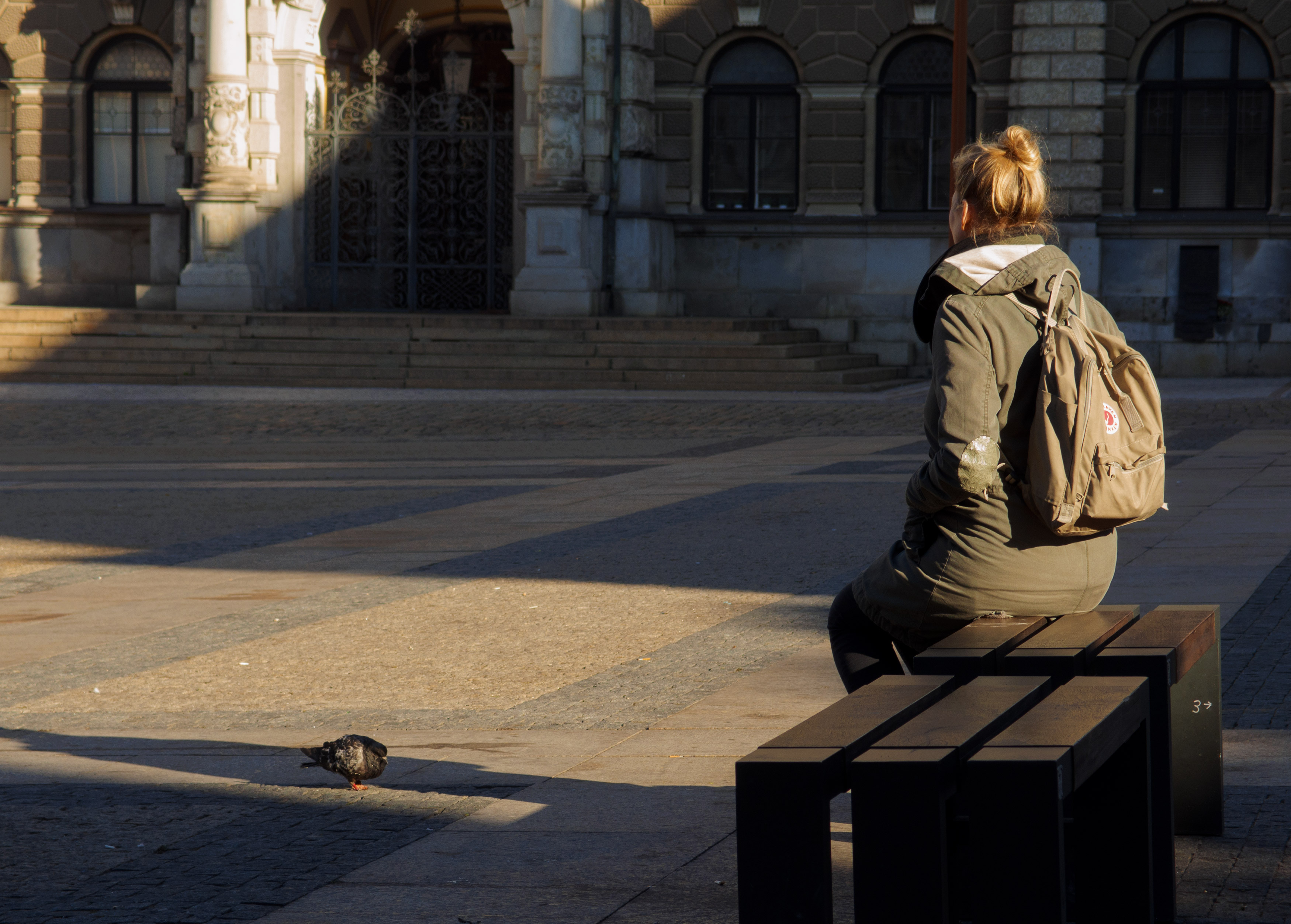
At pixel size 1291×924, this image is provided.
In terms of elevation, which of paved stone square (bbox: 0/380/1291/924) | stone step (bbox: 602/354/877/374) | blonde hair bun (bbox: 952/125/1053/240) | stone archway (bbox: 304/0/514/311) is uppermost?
stone archway (bbox: 304/0/514/311)

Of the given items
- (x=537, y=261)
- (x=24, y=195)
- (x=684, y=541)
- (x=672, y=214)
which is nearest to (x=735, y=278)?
(x=672, y=214)

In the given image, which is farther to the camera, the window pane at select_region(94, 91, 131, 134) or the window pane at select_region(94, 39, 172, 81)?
the window pane at select_region(94, 91, 131, 134)

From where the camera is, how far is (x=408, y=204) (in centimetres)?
2723

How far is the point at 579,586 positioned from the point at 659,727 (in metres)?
2.93

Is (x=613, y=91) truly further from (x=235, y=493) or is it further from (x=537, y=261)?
(x=235, y=493)

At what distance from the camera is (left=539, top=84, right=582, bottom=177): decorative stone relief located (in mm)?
25094

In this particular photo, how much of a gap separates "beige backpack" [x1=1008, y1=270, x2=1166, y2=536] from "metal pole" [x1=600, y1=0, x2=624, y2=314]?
22.1 meters

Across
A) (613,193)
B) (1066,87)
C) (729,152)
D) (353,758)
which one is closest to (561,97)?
(613,193)

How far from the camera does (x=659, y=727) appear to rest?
5.41 m

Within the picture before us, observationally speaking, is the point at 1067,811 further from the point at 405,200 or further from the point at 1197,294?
the point at 405,200

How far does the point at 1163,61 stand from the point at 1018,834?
24572mm

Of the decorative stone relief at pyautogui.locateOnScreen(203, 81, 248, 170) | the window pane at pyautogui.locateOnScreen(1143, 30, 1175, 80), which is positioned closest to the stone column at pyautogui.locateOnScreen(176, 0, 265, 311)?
the decorative stone relief at pyautogui.locateOnScreen(203, 81, 248, 170)

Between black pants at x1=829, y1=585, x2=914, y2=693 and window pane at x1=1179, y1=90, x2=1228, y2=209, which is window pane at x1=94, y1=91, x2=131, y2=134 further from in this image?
black pants at x1=829, y1=585, x2=914, y2=693

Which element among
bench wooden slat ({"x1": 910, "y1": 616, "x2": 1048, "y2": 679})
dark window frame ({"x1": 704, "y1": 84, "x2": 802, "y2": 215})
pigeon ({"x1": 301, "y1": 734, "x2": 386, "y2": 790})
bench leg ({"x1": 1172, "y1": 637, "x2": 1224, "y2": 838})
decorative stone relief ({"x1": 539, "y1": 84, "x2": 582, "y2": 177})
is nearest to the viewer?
bench wooden slat ({"x1": 910, "y1": 616, "x2": 1048, "y2": 679})
